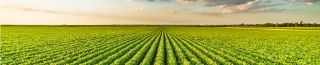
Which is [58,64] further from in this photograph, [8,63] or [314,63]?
[314,63]

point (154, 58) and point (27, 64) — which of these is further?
point (154, 58)

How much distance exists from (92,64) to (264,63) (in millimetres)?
7332

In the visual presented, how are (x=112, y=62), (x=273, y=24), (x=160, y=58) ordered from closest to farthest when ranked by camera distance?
1. (x=112, y=62)
2. (x=160, y=58)
3. (x=273, y=24)

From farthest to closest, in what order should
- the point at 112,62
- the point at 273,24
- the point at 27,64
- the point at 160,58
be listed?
1. the point at 273,24
2. the point at 160,58
3. the point at 112,62
4. the point at 27,64

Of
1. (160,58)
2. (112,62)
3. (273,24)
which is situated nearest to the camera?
(112,62)

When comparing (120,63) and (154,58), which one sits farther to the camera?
(154,58)

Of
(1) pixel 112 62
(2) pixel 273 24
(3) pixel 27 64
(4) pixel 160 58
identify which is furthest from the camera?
(2) pixel 273 24

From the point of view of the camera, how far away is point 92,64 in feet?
47.9

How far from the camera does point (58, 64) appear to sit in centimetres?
1430

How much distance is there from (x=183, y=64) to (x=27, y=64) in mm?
6115

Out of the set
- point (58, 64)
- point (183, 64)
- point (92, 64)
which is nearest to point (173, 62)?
point (183, 64)

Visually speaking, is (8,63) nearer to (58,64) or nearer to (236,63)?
(58,64)

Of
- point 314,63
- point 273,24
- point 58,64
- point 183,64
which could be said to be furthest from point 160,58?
point 273,24

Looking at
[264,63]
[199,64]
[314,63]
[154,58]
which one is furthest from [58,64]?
[314,63]
